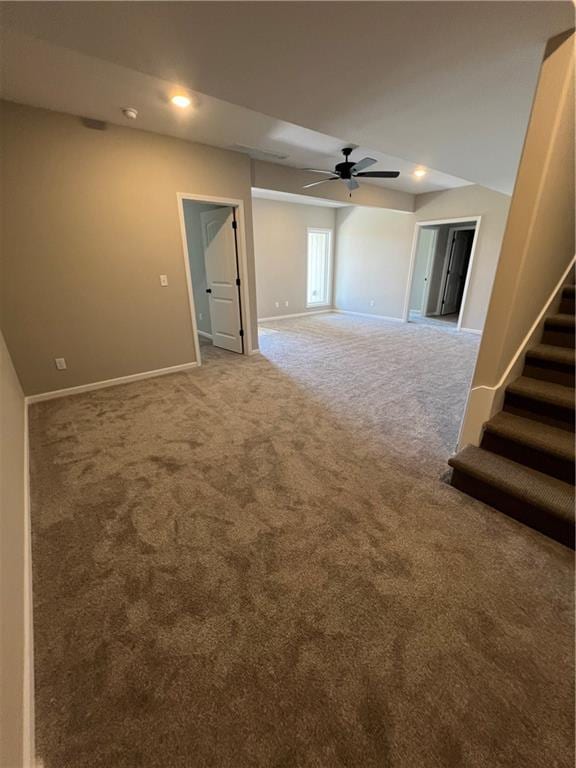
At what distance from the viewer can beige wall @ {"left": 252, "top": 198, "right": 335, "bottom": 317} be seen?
6672 mm

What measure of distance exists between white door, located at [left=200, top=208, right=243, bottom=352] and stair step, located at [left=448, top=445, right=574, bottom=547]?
142 inches

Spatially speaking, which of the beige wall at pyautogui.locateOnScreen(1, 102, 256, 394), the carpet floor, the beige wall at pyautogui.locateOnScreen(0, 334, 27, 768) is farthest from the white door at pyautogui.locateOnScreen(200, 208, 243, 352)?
the beige wall at pyautogui.locateOnScreen(0, 334, 27, 768)

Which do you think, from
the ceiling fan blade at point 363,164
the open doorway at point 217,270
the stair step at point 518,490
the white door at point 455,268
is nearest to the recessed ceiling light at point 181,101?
the open doorway at point 217,270

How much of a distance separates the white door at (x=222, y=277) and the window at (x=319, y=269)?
349 cm

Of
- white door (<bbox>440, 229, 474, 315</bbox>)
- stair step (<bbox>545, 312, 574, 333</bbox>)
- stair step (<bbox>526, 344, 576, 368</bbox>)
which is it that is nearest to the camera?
stair step (<bbox>526, 344, 576, 368</bbox>)

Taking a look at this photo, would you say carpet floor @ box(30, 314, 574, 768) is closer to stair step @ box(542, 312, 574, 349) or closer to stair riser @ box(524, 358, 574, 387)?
stair riser @ box(524, 358, 574, 387)

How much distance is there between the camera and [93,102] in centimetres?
257

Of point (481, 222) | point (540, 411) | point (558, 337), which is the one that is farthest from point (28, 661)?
point (481, 222)

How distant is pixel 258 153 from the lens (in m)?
3.89

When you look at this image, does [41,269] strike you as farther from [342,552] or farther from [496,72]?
[496,72]

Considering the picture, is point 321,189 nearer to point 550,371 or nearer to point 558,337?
point 558,337

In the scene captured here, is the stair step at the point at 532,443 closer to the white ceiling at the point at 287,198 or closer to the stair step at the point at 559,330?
the stair step at the point at 559,330

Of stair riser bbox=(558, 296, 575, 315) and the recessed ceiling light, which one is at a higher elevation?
the recessed ceiling light

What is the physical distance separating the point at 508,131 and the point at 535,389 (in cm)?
230
